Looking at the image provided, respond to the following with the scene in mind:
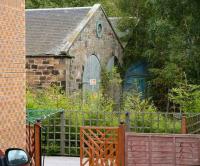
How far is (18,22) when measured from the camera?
365 inches

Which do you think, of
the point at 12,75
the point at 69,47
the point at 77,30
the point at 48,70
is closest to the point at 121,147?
the point at 12,75

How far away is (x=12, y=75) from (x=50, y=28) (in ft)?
43.7

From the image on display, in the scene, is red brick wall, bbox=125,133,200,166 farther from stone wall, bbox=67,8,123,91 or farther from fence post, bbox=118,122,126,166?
stone wall, bbox=67,8,123,91

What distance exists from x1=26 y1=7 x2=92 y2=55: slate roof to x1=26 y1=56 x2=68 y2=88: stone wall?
10.3 inches

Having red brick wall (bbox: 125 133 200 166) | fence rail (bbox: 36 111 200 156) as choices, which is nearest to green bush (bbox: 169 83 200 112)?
fence rail (bbox: 36 111 200 156)

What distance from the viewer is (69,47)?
66.7 ft

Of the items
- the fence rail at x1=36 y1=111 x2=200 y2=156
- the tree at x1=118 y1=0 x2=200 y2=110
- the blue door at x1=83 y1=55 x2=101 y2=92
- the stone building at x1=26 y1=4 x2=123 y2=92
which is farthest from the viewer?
the blue door at x1=83 y1=55 x2=101 y2=92

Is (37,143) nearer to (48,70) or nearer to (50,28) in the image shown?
(48,70)

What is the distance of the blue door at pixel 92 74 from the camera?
2225 centimetres

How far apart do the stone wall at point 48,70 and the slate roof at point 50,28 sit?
0.26 metres

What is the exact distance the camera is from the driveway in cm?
1413

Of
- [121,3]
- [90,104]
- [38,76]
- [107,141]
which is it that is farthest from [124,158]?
[121,3]

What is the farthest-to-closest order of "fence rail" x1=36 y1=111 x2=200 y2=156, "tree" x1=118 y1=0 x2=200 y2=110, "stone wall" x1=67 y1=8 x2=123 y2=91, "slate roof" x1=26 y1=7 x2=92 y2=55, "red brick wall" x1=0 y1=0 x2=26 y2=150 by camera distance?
"stone wall" x1=67 y1=8 x2=123 y2=91
"slate roof" x1=26 y1=7 x2=92 y2=55
"tree" x1=118 y1=0 x2=200 y2=110
"fence rail" x1=36 y1=111 x2=200 y2=156
"red brick wall" x1=0 y1=0 x2=26 y2=150

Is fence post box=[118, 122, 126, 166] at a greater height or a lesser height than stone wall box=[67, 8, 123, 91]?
lesser
